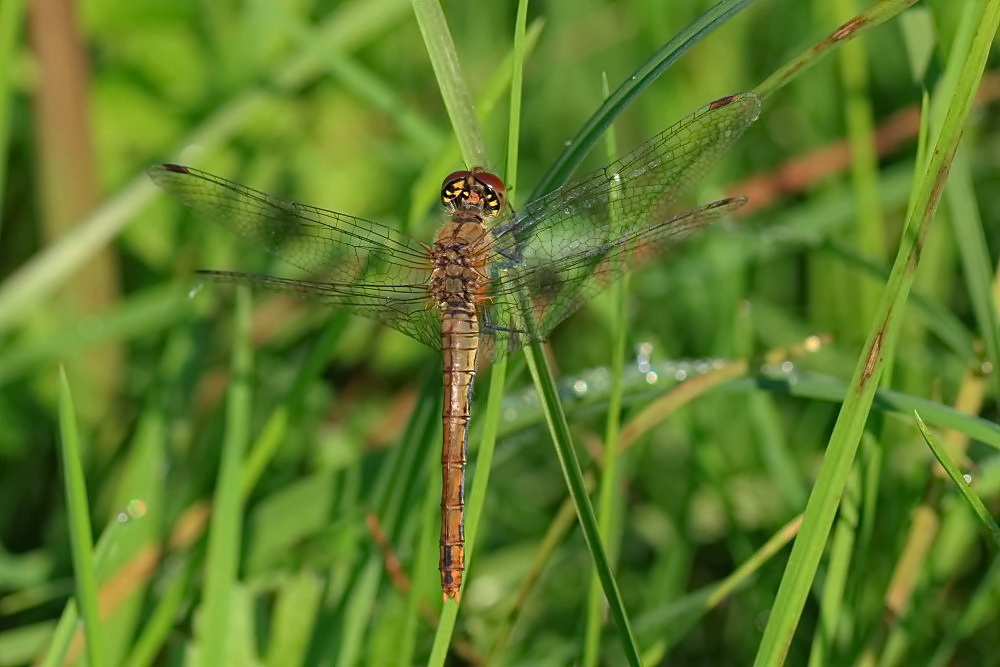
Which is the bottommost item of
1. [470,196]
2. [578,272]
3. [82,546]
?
[82,546]

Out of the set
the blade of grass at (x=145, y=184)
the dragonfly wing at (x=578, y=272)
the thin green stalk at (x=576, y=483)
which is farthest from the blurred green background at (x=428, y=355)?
the thin green stalk at (x=576, y=483)

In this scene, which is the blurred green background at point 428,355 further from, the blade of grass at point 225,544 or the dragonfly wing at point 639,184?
the dragonfly wing at point 639,184

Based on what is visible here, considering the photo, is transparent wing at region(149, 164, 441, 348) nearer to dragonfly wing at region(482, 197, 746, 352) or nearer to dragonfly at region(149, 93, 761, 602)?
dragonfly at region(149, 93, 761, 602)

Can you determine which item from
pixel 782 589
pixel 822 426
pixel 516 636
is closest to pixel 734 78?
pixel 822 426

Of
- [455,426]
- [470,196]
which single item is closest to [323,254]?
[470,196]

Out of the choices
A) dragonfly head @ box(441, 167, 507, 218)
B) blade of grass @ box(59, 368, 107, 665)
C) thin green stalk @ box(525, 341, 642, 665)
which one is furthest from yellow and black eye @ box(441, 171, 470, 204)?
blade of grass @ box(59, 368, 107, 665)

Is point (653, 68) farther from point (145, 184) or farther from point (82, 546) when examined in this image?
point (145, 184)

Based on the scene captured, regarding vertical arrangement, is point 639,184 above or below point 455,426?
above
